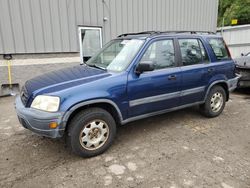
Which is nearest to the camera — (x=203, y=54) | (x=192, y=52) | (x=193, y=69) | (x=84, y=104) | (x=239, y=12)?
(x=84, y=104)

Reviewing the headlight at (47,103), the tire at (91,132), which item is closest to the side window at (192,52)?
the tire at (91,132)

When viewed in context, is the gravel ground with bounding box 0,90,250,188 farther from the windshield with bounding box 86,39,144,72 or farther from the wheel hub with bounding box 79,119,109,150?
the windshield with bounding box 86,39,144,72

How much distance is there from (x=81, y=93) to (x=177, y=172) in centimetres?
168

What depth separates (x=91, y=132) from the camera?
308 cm

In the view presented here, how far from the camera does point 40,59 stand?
7.14 m

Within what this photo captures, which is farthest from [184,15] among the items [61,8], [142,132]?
[142,132]

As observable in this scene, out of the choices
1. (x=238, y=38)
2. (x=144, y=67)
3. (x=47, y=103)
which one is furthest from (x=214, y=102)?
(x=238, y=38)

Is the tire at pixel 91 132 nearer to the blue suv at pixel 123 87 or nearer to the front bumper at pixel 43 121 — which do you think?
the blue suv at pixel 123 87

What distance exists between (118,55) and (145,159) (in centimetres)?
176

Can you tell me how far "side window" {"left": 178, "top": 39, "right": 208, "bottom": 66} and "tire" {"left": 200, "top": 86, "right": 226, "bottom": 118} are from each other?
0.77m

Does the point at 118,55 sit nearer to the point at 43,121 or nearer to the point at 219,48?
the point at 43,121

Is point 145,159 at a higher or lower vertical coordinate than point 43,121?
lower

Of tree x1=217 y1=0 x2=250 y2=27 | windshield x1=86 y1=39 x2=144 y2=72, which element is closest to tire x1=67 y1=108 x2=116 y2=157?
windshield x1=86 y1=39 x2=144 y2=72

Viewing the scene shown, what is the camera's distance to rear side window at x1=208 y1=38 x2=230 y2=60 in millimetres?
4420
